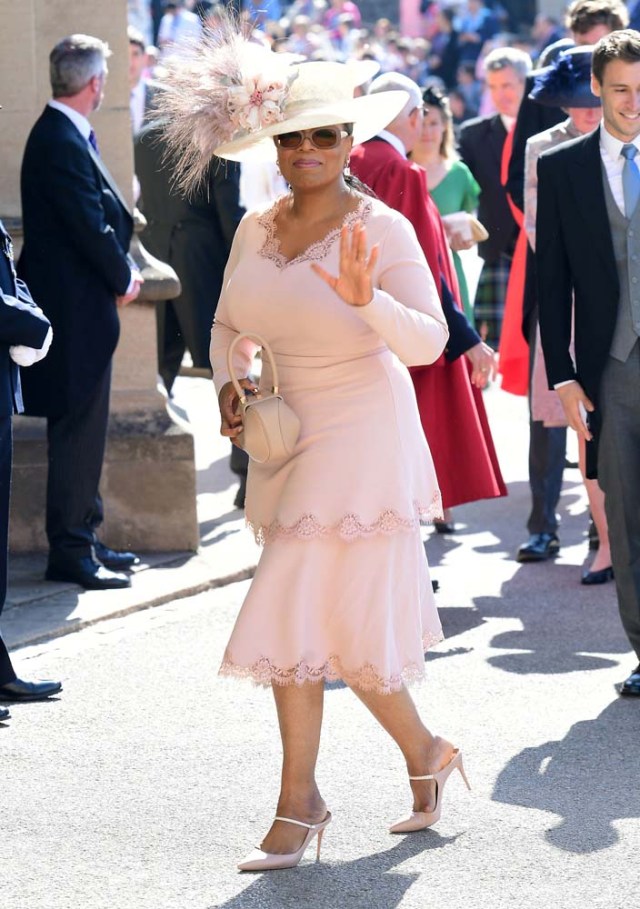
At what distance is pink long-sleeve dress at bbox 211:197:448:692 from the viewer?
→ 4539 millimetres

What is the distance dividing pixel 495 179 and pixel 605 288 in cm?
489

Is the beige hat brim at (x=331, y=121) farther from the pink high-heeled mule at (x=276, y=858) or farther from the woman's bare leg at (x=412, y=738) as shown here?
the pink high-heeled mule at (x=276, y=858)

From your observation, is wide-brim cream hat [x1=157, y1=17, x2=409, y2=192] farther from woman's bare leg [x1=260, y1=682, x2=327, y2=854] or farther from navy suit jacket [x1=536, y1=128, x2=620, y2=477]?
woman's bare leg [x1=260, y1=682, x2=327, y2=854]

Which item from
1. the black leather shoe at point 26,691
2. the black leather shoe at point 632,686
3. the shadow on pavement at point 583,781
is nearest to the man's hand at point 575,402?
the black leather shoe at point 632,686

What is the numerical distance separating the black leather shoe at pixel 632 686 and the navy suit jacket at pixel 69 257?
2.61 metres

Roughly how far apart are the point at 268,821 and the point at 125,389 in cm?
371

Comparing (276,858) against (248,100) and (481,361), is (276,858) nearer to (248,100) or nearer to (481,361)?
(248,100)

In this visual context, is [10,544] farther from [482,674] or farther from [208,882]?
[208,882]

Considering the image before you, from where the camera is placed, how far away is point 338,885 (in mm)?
4391

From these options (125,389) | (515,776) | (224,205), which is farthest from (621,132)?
(224,205)

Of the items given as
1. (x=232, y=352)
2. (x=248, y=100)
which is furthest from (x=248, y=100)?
(x=232, y=352)

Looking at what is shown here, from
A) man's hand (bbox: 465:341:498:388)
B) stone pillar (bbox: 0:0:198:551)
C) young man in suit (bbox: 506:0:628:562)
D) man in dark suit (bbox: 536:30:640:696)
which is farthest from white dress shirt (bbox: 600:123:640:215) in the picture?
stone pillar (bbox: 0:0:198:551)

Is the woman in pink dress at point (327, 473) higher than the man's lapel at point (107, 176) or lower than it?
lower

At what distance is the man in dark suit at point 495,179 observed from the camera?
34.5ft
